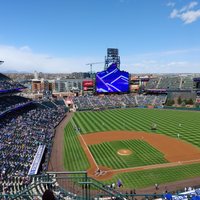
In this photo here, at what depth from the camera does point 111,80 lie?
326 ft

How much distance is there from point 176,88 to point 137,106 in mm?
23709

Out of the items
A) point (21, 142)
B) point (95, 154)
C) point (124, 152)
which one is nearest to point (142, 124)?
point (124, 152)

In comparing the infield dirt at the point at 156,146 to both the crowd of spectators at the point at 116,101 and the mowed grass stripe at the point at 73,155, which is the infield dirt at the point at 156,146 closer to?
the mowed grass stripe at the point at 73,155

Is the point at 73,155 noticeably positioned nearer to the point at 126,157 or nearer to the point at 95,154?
the point at 95,154

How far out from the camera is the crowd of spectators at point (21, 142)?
2705 centimetres

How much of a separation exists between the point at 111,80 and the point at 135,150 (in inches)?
2398

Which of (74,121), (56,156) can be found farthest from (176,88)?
(56,156)

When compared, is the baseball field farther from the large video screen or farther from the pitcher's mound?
the large video screen

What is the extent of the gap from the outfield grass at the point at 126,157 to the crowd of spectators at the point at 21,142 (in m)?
7.57

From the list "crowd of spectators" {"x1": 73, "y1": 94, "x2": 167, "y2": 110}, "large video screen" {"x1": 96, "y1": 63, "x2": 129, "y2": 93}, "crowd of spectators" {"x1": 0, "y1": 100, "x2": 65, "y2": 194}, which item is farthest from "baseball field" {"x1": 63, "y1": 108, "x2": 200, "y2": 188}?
"large video screen" {"x1": 96, "y1": 63, "x2": 129, "y2": 93}

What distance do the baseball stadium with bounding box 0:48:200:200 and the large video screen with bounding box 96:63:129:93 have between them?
13272 mm

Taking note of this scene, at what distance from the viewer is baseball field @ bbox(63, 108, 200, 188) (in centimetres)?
3138

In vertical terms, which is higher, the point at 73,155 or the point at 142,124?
the point at 142,124

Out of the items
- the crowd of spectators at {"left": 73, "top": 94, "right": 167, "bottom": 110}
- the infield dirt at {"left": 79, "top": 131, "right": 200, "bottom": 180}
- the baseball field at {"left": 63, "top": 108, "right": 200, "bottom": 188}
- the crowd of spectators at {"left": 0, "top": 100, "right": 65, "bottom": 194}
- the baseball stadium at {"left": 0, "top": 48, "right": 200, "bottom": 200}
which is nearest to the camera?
the baseball stadium at {"left": 0, "top": 48, "right": 200, "bottom": 200}
